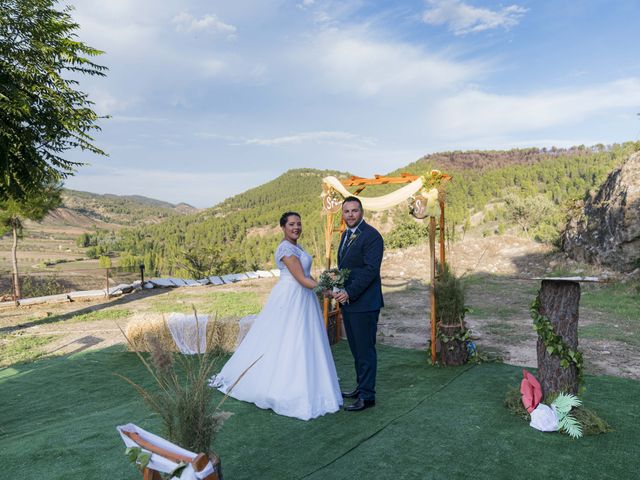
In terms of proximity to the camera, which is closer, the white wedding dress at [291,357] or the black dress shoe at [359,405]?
the white wedding dress at [291,357]

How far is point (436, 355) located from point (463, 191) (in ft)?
236

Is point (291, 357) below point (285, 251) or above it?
below

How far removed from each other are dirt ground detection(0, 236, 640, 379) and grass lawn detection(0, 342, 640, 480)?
4.39ft

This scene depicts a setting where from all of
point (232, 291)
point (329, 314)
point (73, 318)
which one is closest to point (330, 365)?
point (329, 314)

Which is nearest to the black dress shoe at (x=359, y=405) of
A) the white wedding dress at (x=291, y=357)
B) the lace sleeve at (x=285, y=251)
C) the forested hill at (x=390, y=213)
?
the white wedding dress at (x=291, y=357)

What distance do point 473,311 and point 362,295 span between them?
6.69m

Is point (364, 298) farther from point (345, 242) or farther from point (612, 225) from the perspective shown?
point (612, 225)

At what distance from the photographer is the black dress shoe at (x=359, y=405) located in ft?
13.9

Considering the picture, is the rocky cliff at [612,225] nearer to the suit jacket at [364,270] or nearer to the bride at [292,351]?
the suit jacket at [364,270]

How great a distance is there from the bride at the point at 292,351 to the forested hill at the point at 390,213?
29.5 meters

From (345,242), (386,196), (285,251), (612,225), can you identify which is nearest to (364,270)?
(345,242)

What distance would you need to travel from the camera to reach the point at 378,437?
3.65 m

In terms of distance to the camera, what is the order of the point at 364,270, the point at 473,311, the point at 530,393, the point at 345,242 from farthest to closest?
1. the point at 473,311
2. the point at 345,242
3. the point at 364,270
4. the point at 530,393

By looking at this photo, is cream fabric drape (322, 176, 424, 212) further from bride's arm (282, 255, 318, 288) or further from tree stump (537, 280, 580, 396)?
tree stump (537, 280, 580, 396)
